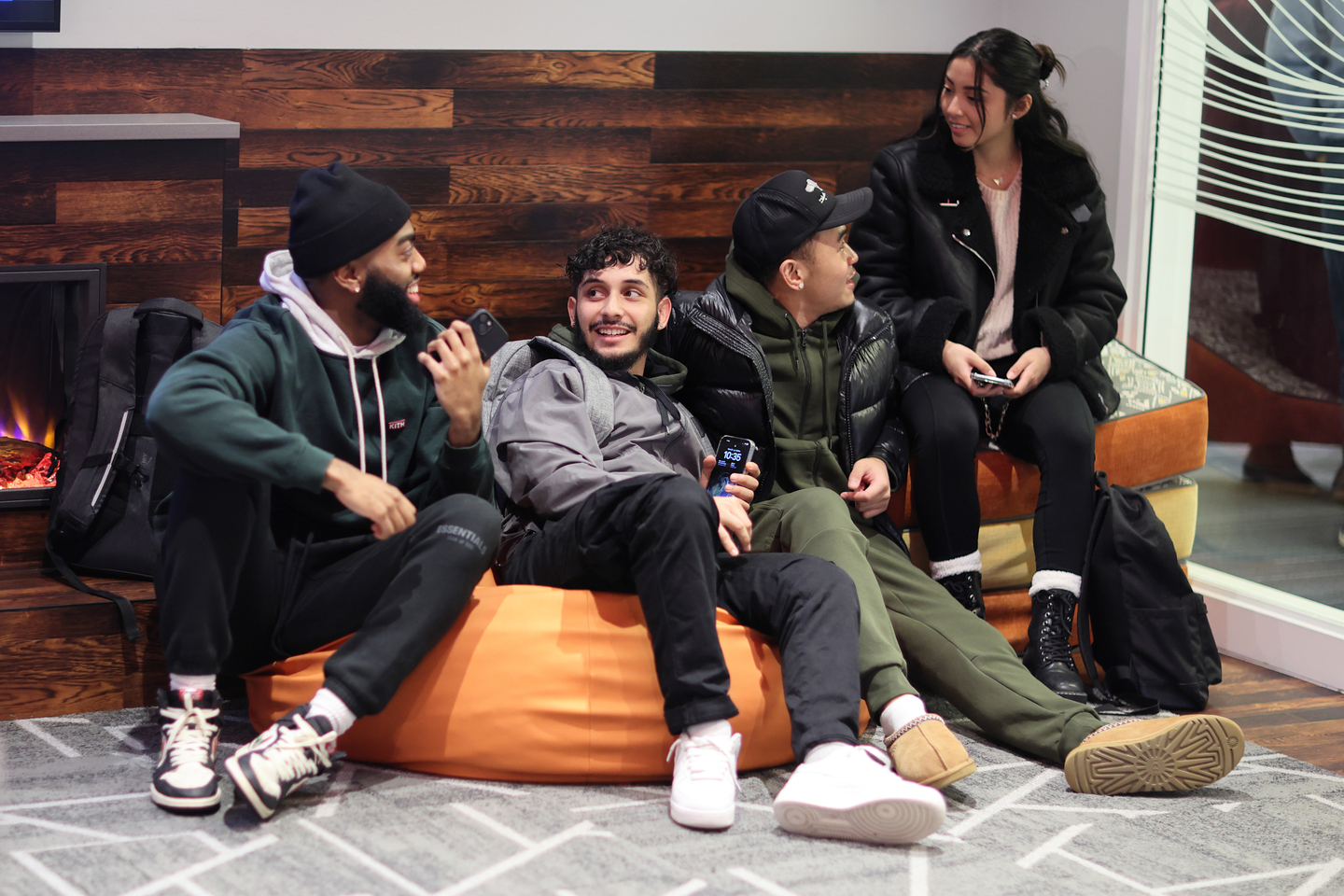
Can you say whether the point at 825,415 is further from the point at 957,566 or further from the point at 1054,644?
the point at 1054,644

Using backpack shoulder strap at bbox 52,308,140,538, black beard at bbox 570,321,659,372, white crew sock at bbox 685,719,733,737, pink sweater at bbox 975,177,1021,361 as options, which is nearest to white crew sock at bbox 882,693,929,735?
white crew sock at bbox 685,719,733,737

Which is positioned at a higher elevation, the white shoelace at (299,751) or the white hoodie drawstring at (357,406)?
the white hoodie drawstring at (357,406)

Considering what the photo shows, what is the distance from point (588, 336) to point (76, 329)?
4.06 ft

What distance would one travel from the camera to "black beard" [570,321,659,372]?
2689mm

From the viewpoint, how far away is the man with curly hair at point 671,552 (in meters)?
2.11

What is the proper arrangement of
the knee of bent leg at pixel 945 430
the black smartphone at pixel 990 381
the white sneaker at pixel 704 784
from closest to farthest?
the white sneaker at pixel 704 784
the knee of bent leg at pixel 945 430
the black smartphone at pixel 990 381

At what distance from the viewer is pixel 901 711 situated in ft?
7.79

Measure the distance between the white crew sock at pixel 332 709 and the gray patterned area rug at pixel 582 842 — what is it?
15 centimetres

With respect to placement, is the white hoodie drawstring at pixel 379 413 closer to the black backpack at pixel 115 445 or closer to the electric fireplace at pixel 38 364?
the black backpack at pixel 115 445

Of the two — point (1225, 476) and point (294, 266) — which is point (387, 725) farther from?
point (1225, 476)

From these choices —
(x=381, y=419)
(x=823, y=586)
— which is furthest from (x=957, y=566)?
(x=381, y=419)

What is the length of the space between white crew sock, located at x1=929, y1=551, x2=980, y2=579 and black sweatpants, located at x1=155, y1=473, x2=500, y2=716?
1108 mm

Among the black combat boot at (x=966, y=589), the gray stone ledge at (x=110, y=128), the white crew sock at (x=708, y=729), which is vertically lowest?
the white crew sock at (x=708, y=729)

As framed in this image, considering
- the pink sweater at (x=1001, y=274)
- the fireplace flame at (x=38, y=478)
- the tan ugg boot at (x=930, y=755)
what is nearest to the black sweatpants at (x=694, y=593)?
the tan ugg boot at (x=930, y=755)
